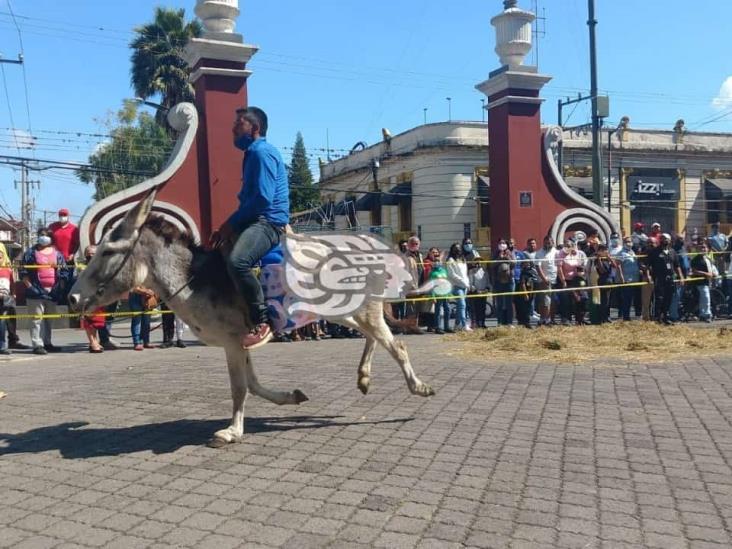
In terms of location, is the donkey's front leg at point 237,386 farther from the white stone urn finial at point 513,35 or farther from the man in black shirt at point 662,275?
the white stone urn finial at point 513,35

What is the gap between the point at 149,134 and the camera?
44562 millimetres

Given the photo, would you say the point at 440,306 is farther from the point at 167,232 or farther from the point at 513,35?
the point at 167,232

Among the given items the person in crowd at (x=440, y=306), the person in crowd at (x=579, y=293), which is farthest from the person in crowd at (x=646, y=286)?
the person in crowd at (x=440, y=306)

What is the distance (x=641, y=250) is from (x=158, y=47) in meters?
31.3

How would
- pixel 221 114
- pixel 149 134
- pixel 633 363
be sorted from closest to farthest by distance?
pixel 633 363, pixel 221 114, pixel 149 134

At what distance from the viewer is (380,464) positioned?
474 centimetres

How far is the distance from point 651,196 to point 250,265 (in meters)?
37.0

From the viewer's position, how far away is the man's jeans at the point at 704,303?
1540 centimetres

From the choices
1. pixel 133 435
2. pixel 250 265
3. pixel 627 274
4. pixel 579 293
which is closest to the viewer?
pixel 250 265

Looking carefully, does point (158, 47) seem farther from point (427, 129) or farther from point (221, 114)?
point (221, 114)

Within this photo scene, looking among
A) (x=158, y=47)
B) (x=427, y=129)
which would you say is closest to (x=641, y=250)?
(x=427, y=129)

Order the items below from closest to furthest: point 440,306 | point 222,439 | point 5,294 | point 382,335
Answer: point 222,439
point 382,335
point 5,294
point 440,306

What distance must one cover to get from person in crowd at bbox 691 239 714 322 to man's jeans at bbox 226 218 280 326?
1321cm

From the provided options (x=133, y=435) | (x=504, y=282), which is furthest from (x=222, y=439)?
(x=504, y=282)
